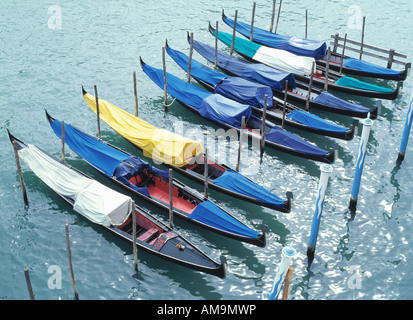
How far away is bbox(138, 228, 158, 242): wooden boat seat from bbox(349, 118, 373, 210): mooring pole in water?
285 inches

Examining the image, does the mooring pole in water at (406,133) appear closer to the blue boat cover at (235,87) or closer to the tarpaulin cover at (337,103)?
the tarpaulin cover at (337,103)

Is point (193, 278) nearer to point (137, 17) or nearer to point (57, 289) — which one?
point (57, 289)

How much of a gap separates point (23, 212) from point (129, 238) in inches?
176

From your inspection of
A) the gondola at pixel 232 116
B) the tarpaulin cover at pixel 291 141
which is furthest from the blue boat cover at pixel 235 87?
the tarpaulin cover at pixel 291 141

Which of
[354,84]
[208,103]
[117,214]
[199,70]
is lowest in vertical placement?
[117,214]

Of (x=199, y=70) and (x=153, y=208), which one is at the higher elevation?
(x=199, y=70)

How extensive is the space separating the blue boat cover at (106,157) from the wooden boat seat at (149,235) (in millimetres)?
1715

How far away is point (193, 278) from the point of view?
15.9 metres

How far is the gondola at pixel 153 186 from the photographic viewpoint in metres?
16.7

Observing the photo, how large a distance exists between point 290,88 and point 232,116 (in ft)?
14.7

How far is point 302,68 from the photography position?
25.3 metres

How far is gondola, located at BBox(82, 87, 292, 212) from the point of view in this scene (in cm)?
1798

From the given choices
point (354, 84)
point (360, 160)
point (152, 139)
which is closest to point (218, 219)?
point (152, 139)

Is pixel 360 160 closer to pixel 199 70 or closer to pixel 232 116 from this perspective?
pixel 232 116
